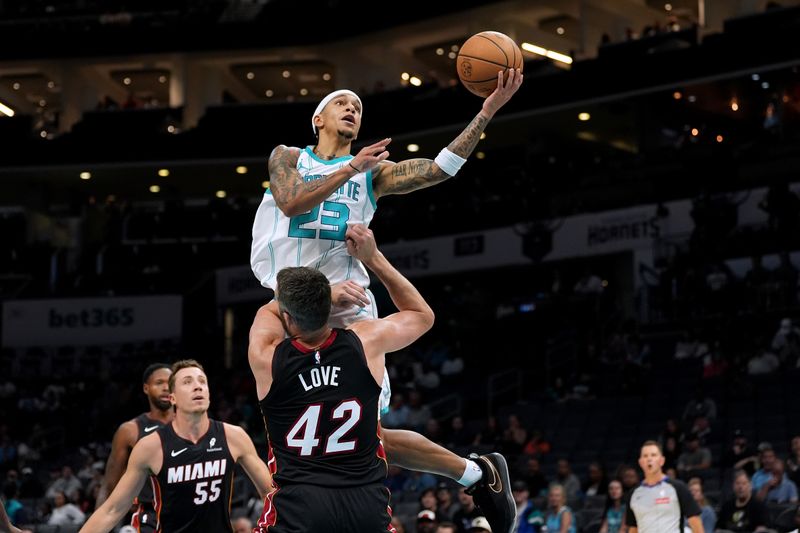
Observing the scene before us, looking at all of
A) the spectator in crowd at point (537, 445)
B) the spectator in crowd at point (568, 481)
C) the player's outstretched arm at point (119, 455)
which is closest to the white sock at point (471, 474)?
the player's outstretched arm at point (119, 455)

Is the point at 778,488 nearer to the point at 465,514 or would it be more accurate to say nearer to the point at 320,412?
the point at 465,514

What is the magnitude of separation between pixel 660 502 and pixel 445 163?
5984 mm

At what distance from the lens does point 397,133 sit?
36.2 m

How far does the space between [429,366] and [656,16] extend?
1373 centimetres


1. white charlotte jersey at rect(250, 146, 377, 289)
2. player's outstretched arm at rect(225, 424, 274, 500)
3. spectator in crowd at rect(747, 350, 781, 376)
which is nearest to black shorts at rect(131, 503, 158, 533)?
player's outstretched arm at rect(225, 424, 274, 500)

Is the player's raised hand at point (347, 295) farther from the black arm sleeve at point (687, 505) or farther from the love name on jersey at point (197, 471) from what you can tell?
the black arm sleeve at point (687, 505)

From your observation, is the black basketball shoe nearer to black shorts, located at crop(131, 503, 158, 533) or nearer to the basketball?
the basketball

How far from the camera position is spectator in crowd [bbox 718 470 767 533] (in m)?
14.9

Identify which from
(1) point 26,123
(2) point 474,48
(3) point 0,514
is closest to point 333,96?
(2) point 474,48

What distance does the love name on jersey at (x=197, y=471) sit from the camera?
8.46 meters

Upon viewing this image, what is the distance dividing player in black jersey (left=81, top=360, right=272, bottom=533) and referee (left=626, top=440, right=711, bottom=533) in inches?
211

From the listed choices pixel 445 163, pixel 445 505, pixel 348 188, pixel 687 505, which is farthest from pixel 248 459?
pixel 445 505

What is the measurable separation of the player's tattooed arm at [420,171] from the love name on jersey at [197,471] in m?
2.02

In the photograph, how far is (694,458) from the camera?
18531 mm
